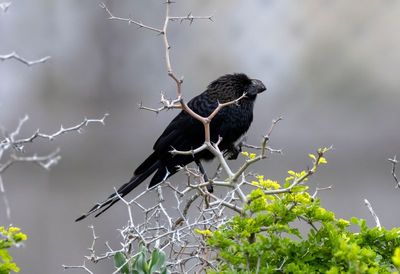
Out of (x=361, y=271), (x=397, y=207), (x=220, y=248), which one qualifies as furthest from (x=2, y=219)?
(x=361, y=271)

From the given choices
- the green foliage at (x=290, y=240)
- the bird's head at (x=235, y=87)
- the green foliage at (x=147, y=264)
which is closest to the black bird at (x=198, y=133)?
the bird's head at (x=235, y=87)

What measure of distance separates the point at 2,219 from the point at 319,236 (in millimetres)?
3136

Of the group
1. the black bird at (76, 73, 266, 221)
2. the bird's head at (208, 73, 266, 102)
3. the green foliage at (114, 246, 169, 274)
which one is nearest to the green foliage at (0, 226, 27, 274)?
the green foliage at (114, 246, 169, 274)

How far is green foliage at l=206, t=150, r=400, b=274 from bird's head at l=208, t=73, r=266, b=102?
4.90ft

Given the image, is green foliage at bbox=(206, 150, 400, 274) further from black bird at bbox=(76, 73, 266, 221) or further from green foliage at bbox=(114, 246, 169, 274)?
black bird at bbox=(76, 73, 266, 221)

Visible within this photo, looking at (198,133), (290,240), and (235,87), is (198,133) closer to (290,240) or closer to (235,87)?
(235,87)

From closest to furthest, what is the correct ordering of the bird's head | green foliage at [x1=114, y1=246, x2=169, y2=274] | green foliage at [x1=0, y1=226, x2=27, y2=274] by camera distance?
green foliage at [x1=0, y1=226, x2=27, y2=274]
green foliage at [x1=114, y1=246, x2=169, y2=274]
the bird's head

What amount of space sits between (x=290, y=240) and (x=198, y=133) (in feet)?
4.64

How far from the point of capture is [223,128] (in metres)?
2.77

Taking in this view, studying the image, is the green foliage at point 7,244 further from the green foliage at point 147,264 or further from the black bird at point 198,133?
Result: the black bird at point 198,133

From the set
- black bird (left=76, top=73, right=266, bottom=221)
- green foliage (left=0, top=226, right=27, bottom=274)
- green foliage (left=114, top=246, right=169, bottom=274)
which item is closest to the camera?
green foliage (left=0, top=226, right=27, bottom=274)

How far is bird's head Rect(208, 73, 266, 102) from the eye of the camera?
2.92 m

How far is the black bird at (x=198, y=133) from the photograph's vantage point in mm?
2676

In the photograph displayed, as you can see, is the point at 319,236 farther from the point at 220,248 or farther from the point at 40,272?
the point at 40,272
